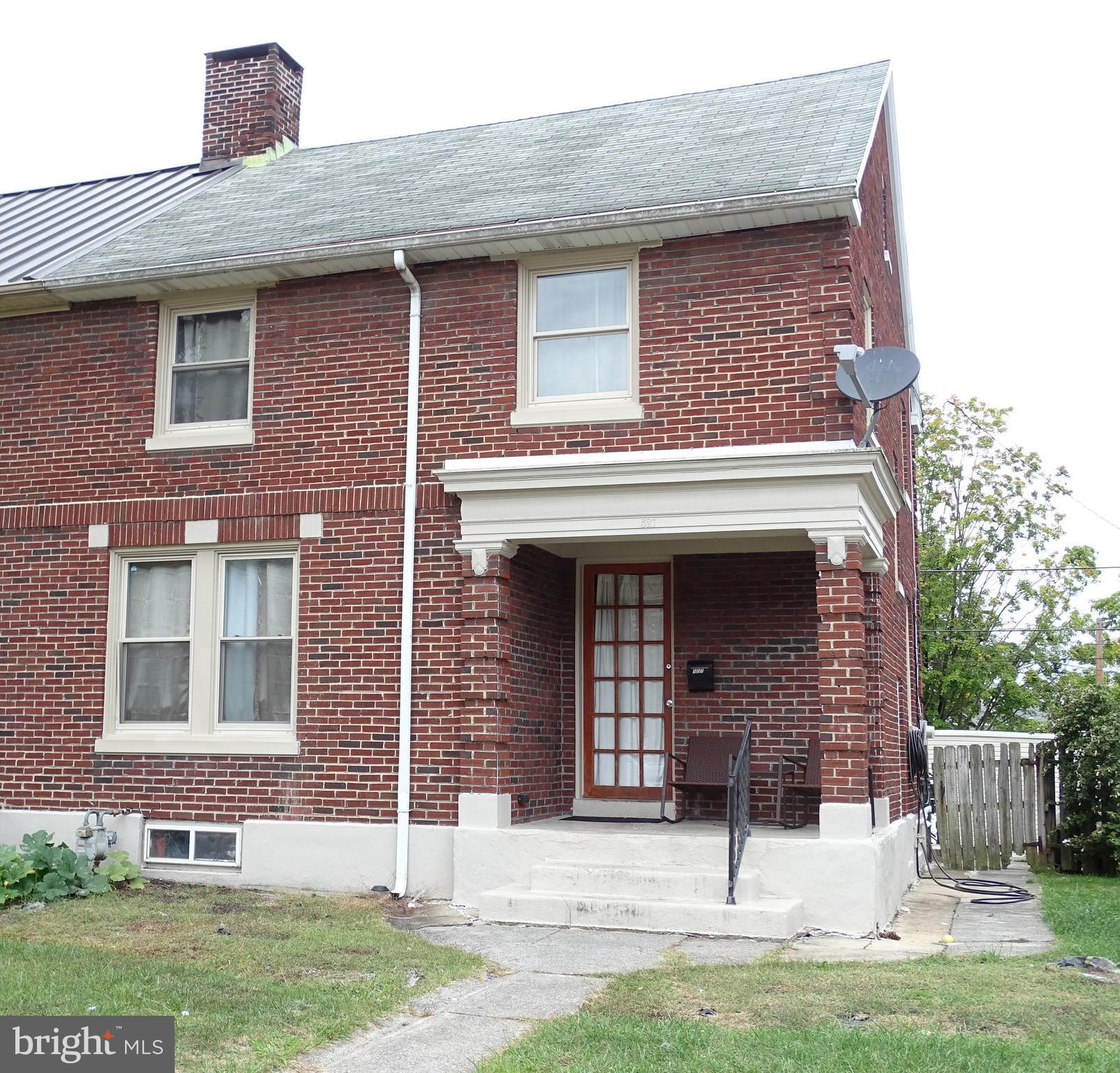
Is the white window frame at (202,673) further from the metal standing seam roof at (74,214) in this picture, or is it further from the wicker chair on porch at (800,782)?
the wicker chair on porch at (800,782)

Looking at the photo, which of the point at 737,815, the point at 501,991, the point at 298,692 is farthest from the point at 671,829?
the point at 501,991

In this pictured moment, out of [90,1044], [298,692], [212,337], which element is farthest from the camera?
[212,337]

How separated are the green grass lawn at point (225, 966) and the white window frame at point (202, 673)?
56.1 inches

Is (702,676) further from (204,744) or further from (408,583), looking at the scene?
(204,744)

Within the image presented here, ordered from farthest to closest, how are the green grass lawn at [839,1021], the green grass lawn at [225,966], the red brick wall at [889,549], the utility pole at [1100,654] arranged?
1. the utility pole at [1100,654]
2. the red brick wall at [889,549]
3. the green grass lawn at [225,966]
4. the green grass lawn at [839,1021]

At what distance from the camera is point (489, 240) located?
10.5 m

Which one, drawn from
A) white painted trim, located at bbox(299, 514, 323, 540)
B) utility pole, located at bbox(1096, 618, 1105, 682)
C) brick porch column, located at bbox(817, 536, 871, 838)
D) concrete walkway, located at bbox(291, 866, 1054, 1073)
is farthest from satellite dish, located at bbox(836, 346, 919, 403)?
utility pole, located at bbox(1096, 618, 1105, 682)

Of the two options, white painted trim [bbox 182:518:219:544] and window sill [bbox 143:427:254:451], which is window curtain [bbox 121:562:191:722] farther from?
window sill [bbox 143:427:254:451]

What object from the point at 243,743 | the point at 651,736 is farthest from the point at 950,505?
the point at 243,743

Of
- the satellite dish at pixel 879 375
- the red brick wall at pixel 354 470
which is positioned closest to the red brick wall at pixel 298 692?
the red brick wall at pixel 354 470

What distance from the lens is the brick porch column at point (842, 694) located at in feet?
30.4

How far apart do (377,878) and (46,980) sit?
4.02 meters

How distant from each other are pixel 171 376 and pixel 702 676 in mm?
5514

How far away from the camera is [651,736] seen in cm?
1160
